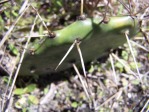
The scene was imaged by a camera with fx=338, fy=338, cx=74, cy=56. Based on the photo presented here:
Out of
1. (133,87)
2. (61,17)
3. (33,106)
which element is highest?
(61,17)

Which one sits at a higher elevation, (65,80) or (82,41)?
(82,41)

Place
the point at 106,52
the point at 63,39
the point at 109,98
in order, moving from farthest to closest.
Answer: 1. the point at 109,98
2. the point at 106,52
3. the point at 63,39

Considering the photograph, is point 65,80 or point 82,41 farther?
point 65,80

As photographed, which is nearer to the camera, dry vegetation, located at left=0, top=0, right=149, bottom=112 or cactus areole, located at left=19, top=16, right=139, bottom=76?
cactus areole, located at left=19, top=16, right=139, bottom=76

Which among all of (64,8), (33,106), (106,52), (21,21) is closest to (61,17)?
(64,8)

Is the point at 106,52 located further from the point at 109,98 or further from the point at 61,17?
the point at 61,17
